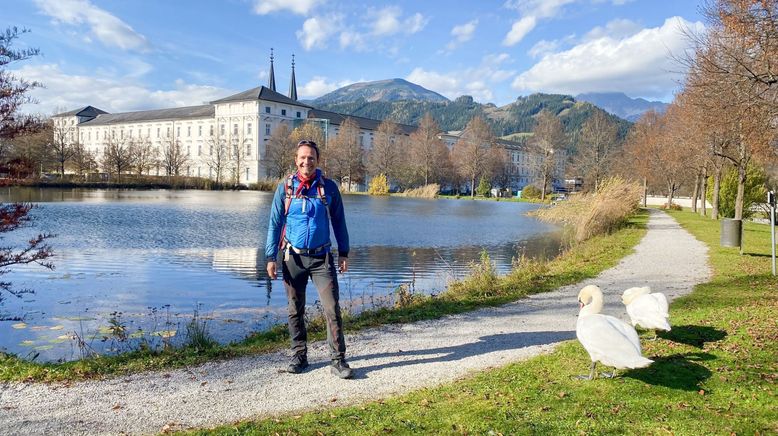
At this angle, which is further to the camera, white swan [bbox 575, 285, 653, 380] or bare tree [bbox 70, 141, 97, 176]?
bare tree [bbox 70, 141, 97, 176]

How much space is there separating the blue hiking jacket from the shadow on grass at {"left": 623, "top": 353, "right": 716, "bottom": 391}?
136 inches

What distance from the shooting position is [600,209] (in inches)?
921

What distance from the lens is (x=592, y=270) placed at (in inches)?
523

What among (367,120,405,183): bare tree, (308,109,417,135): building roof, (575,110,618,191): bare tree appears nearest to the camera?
(575,110,618,191): bare tree

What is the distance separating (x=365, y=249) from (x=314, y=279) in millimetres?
14015

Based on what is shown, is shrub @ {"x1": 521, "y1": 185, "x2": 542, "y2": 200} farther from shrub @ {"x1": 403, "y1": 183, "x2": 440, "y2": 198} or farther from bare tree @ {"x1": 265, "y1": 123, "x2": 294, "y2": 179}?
bare tree @ {"x1": 265, "y1": 123, "x2": 294, "y2": 179}

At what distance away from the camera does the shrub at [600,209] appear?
23.4 metres

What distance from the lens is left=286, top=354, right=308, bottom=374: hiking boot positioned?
18.2 ft

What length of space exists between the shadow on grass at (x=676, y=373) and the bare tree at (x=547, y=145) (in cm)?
7087

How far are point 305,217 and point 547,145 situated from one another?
77.4 metres

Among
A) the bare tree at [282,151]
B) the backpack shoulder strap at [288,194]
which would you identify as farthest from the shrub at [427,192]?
the backpack shoulder strap at [288,194]

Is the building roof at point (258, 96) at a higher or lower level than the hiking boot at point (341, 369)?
higher

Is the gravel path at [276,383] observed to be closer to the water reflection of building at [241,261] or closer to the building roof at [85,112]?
the water reflection of building at [241,261]

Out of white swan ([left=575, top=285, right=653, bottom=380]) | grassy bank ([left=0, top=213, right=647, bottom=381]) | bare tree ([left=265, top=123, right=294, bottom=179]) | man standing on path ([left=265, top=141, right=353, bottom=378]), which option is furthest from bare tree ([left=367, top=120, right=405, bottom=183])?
white swan ([left=575, top=285, right=653, bottom=380])
